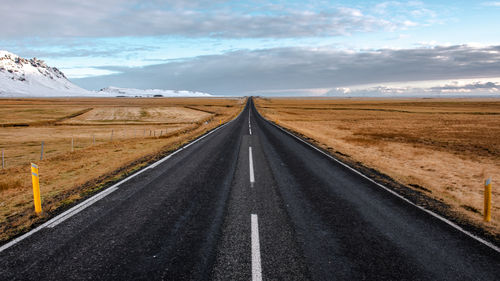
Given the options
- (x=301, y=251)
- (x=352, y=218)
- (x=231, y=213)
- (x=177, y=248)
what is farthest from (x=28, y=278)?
(x=352, y=218)

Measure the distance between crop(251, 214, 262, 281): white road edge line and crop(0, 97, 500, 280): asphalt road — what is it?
17mm

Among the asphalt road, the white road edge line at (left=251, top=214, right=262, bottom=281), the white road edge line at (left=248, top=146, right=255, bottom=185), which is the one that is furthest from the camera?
the white road edge line at (left=248, top=146, right=255, bottom=185)

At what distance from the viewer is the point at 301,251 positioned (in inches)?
Answer: 194

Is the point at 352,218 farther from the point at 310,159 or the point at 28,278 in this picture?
the point at 310,159

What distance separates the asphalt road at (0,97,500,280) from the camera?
4344 mm

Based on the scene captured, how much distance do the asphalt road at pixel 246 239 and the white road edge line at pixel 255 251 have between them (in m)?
0.02

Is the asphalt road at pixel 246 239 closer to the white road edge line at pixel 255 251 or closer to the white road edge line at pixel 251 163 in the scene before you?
the white road edge line at pixel 255 251

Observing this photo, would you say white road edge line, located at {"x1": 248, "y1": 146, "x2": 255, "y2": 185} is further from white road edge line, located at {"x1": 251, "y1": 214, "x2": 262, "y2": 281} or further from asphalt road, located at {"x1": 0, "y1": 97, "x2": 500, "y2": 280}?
white road edge line, located at {"x1": 251, "y1": 214, "x2": 262, "y2": 281}

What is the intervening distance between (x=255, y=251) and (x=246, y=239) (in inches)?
18.3

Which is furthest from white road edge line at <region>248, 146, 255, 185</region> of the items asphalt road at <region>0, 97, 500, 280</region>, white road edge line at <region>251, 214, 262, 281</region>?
white road edge line at <region>251, 214, 262, 281</region>

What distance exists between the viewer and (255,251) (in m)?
4.86

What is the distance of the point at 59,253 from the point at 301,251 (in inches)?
160

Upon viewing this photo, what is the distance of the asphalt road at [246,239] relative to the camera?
4.34 m

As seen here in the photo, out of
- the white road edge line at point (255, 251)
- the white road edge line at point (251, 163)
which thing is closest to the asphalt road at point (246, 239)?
the white road edge line at point (255, 251)
